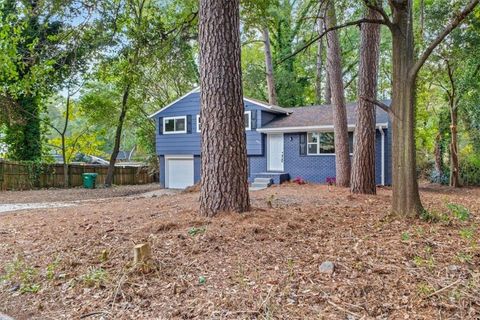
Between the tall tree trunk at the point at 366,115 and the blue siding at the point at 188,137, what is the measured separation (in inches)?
277

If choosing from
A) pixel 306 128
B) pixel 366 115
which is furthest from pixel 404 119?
pixel 306 128

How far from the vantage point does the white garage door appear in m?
16.5

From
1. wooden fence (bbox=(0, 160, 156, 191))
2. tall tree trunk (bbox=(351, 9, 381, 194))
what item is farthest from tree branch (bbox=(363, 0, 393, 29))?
wooden fence (bbox=(0, 160, 156, 191))

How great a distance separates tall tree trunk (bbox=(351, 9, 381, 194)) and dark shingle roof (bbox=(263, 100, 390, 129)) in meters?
4.82

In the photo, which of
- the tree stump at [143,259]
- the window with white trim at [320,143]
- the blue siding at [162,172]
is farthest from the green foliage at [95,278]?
the blue siding at [162,172]

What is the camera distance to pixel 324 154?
1337 centimetres

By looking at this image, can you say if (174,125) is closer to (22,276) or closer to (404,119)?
(404,119)

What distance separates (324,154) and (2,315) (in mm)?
12054

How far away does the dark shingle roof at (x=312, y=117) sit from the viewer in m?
13.1

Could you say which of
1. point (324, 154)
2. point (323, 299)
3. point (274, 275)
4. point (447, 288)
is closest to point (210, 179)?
point (274, 275)

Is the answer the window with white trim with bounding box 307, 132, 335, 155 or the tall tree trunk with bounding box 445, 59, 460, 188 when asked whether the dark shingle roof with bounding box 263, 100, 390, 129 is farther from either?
the tall tree trunk with bounding box 445, 59, 460, 188

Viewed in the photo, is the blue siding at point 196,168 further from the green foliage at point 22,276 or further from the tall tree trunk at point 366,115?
the green foliage at point 22,276

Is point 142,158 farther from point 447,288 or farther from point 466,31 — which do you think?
point 447,288

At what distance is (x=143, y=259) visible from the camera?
114 inches
